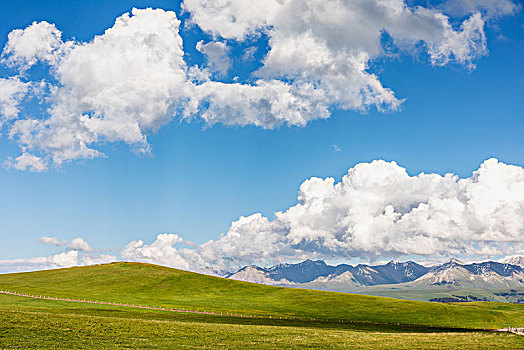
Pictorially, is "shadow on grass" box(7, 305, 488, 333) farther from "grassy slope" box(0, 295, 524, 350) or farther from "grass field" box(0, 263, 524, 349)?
"grassy slope" box(0, 295, 524, 350)

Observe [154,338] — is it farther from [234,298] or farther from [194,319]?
[234,298]

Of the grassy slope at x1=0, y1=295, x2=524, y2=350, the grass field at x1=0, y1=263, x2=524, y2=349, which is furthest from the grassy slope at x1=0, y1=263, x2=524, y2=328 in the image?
the grassy slope at x1=0, y1=295, x2=524, y2=350

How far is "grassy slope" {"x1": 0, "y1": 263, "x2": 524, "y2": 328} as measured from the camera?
109875 mm

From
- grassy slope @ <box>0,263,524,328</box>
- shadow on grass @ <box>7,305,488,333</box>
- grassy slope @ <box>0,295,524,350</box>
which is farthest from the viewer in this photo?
grassy slope @ <box>0,263,524,328</box>

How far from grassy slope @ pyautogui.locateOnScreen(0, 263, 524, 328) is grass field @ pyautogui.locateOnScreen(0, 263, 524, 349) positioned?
1.02 feet

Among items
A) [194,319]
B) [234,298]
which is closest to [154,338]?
[194,319]

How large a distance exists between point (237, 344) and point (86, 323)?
19089 millimetres

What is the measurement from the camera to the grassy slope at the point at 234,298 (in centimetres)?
10988

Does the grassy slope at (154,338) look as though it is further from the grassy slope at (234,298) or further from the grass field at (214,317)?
the grassy slope at (234,298)

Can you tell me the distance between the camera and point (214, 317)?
88.1 m

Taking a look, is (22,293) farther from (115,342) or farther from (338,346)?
(338,346)

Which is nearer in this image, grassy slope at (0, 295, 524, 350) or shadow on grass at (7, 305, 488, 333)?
grassy slope at (0, 295, 524, 350)

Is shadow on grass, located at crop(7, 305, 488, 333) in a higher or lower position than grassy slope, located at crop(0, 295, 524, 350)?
lower

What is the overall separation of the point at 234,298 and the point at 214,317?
50.0 metres
